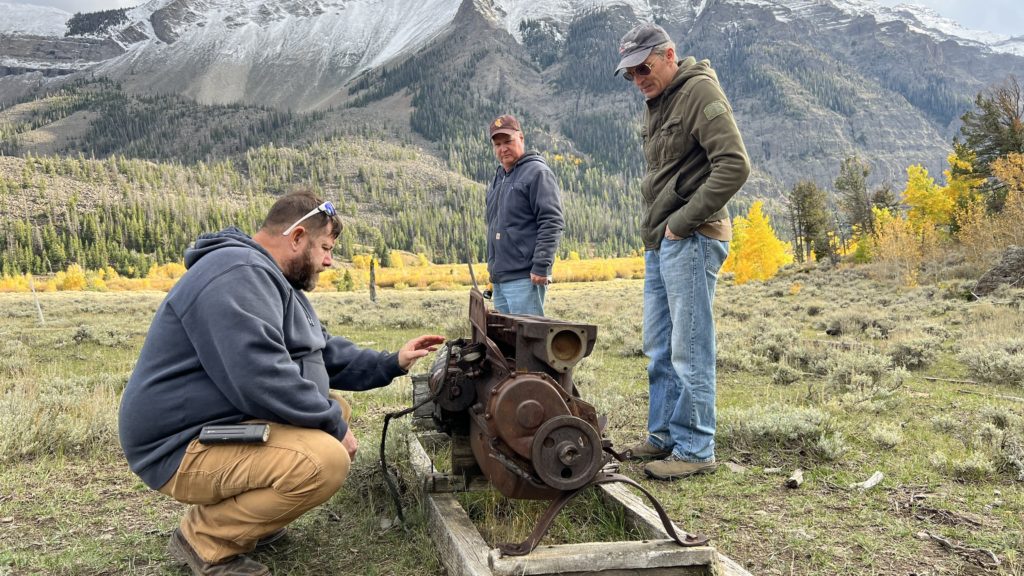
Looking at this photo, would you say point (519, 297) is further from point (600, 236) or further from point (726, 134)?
point (600, 236)

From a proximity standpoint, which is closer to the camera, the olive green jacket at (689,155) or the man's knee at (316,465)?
the man's knee at (316,465)

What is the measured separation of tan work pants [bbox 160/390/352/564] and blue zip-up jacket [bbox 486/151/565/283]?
2.95m

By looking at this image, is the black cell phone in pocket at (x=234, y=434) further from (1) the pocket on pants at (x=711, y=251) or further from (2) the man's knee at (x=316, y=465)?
(1) the pocket on pants at (x=711, y=251)

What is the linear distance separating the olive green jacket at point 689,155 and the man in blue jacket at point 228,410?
8.75 feet

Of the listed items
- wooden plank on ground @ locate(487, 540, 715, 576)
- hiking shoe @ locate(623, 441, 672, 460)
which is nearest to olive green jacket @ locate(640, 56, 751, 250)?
hiking shoe @ locate(623, 441, 672, 460)

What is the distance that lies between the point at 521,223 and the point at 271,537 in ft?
11.0

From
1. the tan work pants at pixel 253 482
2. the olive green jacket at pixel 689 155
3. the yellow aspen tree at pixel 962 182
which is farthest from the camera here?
the yellow aspen tree at pixel 962 182

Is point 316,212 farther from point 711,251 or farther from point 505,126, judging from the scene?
point 505,126

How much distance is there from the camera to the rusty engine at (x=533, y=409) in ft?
8.11

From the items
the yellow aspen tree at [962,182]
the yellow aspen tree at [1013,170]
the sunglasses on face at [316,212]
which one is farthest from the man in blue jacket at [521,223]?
the yellow aspen tree at [962,182]

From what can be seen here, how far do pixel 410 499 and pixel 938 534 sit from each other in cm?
304

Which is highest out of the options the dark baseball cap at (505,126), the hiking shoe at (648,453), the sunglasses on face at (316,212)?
the dark baseball cap at (505,126)

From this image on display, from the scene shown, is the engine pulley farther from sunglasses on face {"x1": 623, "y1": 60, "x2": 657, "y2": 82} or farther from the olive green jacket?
sunglasses on face {"x1": 623, "y1": 60, "x2": 657, "y2": 82}

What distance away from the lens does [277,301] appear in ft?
9.37
